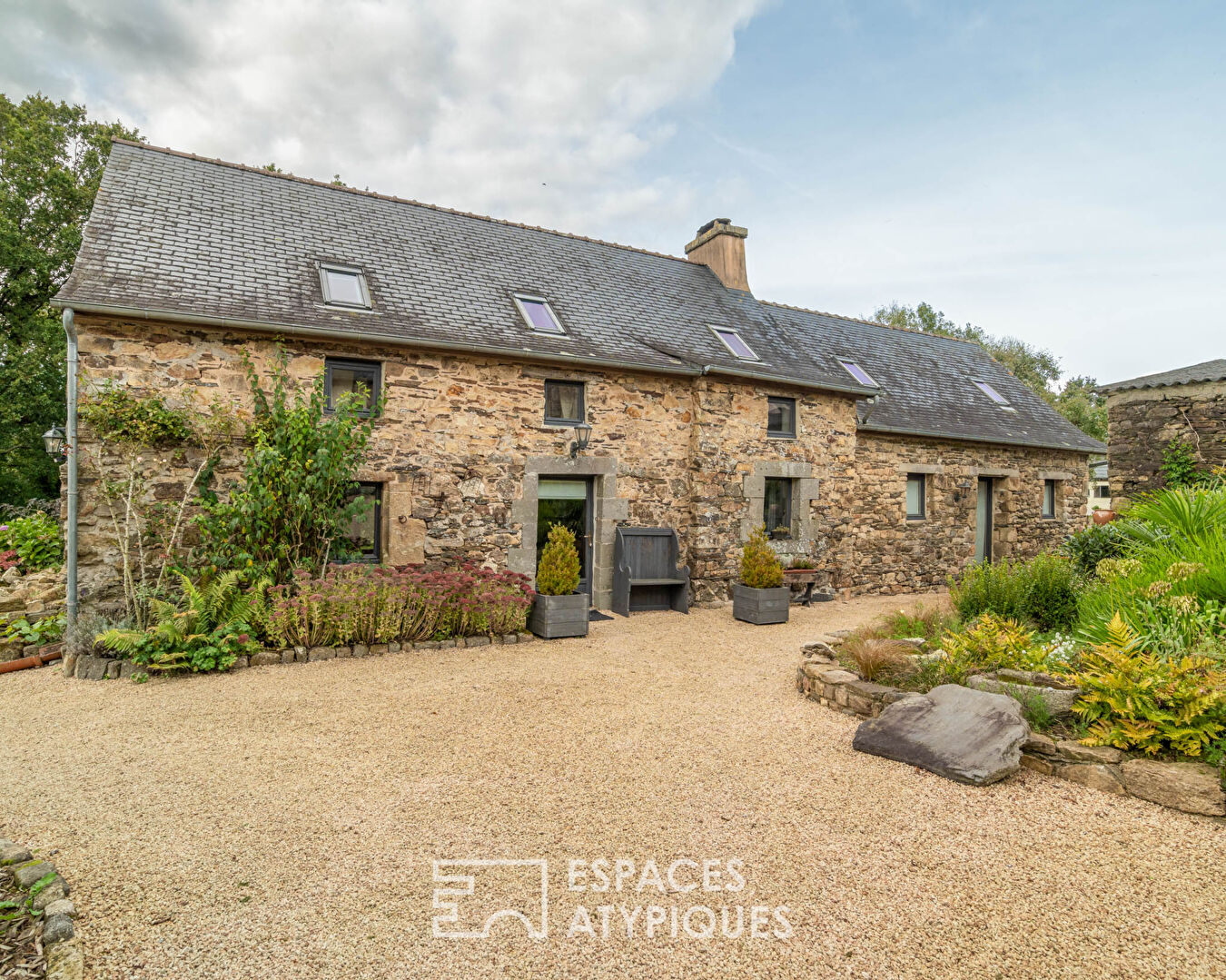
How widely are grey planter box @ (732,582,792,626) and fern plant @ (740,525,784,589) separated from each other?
0.11 m

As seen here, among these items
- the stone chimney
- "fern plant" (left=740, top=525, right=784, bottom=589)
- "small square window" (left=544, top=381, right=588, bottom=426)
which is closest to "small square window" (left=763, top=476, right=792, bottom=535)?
"fern plant" (left=740, top=525, right=784, bottom=589)

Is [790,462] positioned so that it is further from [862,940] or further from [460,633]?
[862,940]

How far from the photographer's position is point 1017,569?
23.5 feet

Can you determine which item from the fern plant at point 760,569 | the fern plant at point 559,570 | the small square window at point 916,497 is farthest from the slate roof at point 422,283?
the fern plant at point 760,569

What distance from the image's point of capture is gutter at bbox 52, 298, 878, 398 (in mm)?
6691

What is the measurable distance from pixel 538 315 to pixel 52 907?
27.6ft

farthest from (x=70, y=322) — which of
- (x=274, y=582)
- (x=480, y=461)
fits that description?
(x=480, y=461)

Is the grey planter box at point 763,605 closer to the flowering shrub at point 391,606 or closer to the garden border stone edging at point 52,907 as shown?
the flowering shrub at point 391,606

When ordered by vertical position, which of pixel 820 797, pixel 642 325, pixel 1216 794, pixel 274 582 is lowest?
pixel 820 797

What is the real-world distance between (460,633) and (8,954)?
5.15 metres

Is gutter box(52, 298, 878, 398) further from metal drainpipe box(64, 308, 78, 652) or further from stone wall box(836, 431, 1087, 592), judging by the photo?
stone wall box(836, 431, 1087, 592)

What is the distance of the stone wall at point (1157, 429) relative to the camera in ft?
31.6

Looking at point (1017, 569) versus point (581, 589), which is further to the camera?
point (581, 589)

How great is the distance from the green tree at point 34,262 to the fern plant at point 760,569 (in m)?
16.5
